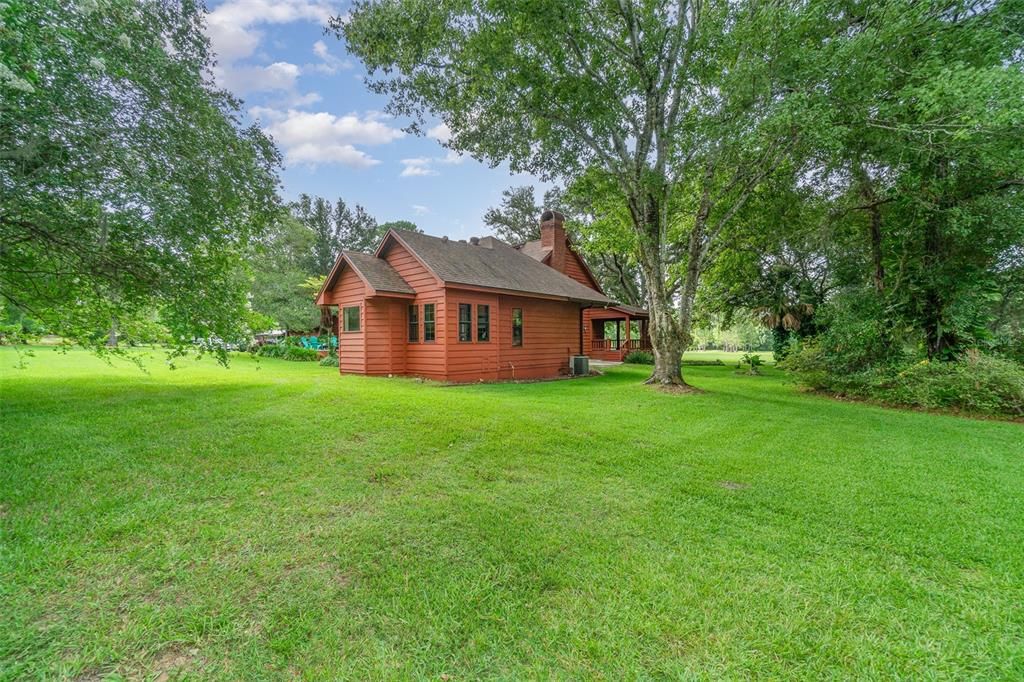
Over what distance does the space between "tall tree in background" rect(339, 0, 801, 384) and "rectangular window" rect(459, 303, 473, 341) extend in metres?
4.08

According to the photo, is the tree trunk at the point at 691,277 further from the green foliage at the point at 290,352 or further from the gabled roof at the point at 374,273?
the green foliage at the point at 290,352

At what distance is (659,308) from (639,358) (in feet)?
35.7

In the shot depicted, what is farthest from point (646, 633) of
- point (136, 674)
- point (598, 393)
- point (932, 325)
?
point (932, 325)

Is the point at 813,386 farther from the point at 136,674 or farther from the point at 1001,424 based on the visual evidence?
the point at 136,674

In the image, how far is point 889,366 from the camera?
403 inches

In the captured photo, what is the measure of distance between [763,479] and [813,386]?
9077mm

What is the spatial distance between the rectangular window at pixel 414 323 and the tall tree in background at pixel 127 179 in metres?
5.30

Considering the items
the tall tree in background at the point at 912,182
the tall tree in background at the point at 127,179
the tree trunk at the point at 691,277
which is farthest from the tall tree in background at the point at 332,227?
the tall tree in background at the point at 912,182

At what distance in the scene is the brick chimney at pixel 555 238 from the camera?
66.3ft

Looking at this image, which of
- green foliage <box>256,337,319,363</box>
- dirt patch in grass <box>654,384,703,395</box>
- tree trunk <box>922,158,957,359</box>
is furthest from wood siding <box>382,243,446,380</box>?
tree trunk <box>922,158,957,359</box>

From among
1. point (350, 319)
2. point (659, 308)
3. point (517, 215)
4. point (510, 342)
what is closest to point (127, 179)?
point (350, 319)

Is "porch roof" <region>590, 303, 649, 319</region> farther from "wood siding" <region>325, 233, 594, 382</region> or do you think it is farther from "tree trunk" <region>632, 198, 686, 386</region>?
"tree trunk" <region>632, 198, 686, 386</region>

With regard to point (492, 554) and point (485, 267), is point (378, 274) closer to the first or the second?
point (485, 267)

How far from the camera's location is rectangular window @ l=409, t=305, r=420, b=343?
12.5 m
